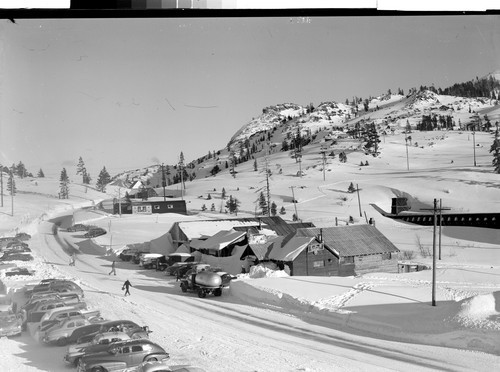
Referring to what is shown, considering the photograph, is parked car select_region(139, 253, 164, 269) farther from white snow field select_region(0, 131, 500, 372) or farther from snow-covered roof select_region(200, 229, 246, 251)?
snow-covered roof select_region(200, 229, 246, 251)

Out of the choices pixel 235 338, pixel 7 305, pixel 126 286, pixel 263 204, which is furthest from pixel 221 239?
pixel 7 305

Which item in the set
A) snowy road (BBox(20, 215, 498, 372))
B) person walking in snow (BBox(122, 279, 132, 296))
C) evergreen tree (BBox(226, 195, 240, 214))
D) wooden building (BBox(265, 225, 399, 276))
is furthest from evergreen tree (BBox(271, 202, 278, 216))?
person walking in snow (BBox(122, 279, 132, 296))

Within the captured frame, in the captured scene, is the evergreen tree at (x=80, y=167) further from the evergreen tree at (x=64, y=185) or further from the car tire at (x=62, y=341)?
the car tire at (x=62, y=341)

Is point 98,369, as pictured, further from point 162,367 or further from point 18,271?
point 18,271

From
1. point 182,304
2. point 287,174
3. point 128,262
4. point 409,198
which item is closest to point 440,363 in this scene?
point 409,198

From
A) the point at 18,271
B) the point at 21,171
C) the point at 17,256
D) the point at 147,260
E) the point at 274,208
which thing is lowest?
the point at 147,260

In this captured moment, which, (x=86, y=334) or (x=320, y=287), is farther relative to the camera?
(x=320, y=287)
